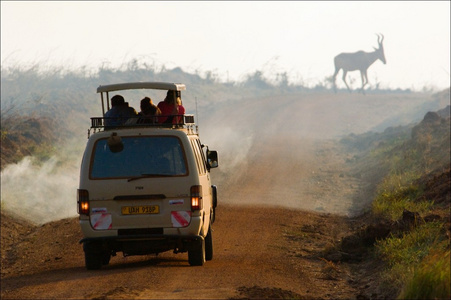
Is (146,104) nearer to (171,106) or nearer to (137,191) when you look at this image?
(171,106)

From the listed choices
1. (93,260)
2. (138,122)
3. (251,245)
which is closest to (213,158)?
(138,122)

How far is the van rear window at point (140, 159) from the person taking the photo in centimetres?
1133

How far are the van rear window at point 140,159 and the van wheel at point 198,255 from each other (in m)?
1.18

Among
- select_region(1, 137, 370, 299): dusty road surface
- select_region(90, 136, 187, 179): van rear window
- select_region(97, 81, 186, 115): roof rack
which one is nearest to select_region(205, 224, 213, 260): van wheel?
select_region(1, 137, 370, 299): dusty road surface

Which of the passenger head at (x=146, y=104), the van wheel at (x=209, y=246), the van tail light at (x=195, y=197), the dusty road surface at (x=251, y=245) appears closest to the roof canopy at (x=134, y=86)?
the passenger head at (x=146, y=104)

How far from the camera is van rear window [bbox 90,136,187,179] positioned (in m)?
11.3

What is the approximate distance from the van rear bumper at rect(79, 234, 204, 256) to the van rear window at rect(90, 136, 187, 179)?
2.77ft

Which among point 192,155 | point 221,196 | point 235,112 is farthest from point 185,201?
point 235,112

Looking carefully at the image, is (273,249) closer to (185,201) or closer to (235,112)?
(185,201)

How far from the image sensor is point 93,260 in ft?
38.8

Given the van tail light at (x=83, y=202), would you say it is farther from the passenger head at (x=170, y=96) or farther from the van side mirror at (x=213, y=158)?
the passenger head at (x=170, y=96)

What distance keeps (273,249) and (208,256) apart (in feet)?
6.45

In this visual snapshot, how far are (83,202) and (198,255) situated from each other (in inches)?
72.0

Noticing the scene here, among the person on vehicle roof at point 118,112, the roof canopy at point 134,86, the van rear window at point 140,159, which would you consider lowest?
the van rear window at point 140,159
